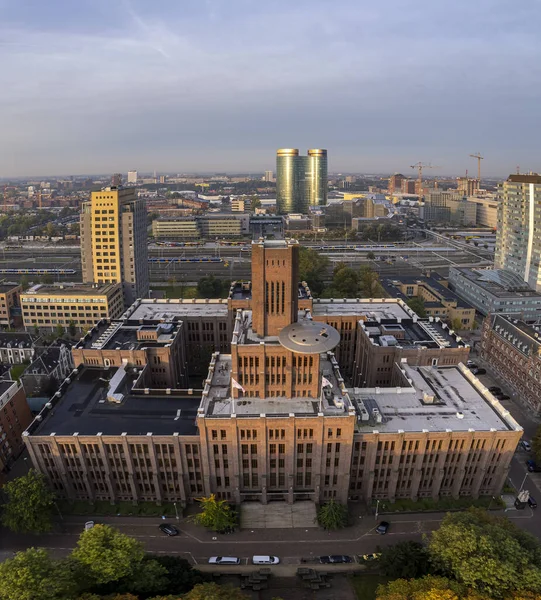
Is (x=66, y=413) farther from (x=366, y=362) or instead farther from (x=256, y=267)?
(x=366, y=362)

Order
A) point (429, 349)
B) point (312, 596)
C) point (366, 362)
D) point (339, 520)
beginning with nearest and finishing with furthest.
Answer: point (312, 596) < point (339, 520) < point (429, 349) < point (366, 362)

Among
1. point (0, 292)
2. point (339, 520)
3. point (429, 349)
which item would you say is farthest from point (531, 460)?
point (0, 292)

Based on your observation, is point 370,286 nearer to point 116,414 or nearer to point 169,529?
point 116,414

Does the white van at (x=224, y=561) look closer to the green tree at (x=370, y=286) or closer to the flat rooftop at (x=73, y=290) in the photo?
the flat rooftop at (x=73, y=290)

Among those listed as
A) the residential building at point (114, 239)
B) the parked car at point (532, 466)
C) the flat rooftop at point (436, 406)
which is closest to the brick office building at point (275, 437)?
the flat rooftop at point (436, 406)

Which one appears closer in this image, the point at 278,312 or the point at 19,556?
the point at 19,556

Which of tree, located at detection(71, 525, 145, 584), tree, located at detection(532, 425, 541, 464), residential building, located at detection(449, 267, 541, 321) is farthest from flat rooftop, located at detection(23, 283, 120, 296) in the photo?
residential building, located at detection(449, 267, 541, 321)

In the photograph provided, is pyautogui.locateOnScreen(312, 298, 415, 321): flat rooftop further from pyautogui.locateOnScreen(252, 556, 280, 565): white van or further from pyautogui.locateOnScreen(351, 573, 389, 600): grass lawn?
pyautogui.locateOnScreen(252, 556, 280, 565): white van

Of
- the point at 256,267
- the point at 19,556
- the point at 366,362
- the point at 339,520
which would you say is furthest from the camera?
the point at 366,362
